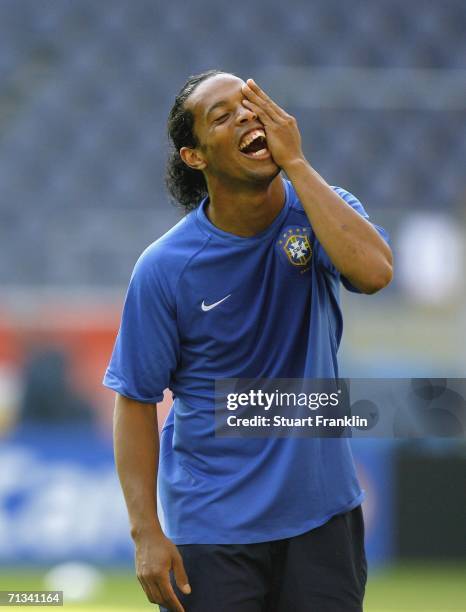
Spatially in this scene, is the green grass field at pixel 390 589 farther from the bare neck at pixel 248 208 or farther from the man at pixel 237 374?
the bare neck at pixel 248 208

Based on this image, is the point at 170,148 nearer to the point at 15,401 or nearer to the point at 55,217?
the point at 15,401

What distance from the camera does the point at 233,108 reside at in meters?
2.34

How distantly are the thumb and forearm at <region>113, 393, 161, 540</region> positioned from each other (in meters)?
0.07

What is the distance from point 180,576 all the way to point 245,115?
99 cm

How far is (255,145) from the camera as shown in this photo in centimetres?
233

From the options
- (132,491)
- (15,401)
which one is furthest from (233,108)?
(15,401)

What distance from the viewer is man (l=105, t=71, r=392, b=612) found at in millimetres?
2287

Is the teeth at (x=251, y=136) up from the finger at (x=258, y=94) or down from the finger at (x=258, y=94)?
down

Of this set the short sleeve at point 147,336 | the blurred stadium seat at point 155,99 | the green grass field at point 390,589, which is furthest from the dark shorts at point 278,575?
the blurred stadium seat at point 155,99

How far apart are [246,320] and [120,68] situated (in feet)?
34.1

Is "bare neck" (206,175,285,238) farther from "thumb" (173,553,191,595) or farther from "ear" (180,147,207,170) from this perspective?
"thumb" (173,553,191,595)

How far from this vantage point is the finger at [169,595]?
89.0 inches

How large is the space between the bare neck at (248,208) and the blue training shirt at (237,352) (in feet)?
0.07

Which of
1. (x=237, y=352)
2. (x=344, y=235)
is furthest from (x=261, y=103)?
(x=237, y=352)
